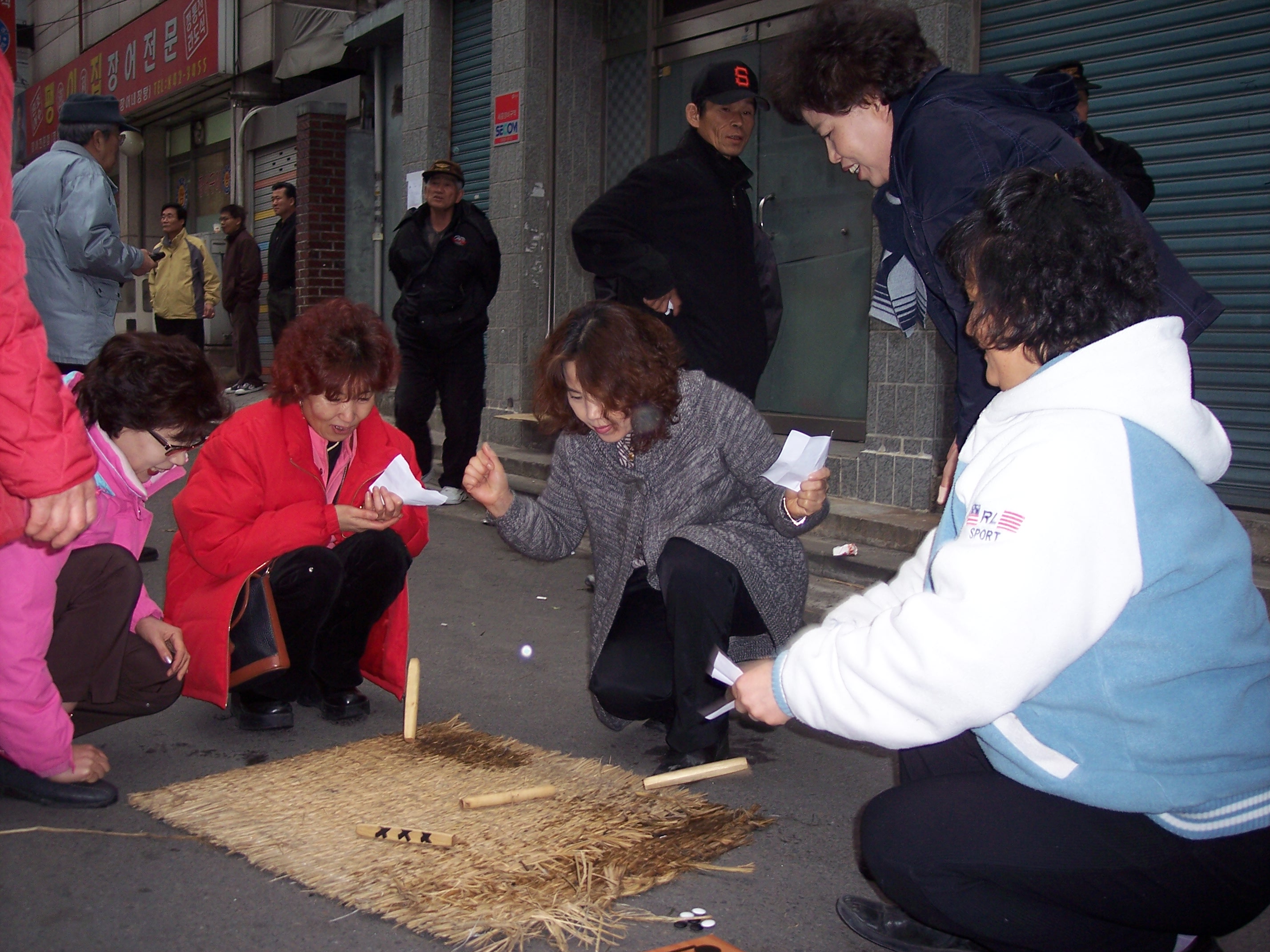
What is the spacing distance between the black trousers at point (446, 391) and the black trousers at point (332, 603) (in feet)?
11.7

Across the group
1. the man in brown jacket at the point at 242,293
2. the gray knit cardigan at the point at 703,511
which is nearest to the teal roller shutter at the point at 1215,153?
the gray knit cardigan at the point at 703,511

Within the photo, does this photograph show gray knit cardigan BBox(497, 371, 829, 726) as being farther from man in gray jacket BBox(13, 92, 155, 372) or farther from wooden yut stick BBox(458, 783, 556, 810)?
man in gray jacket BBox(13, 92, 155, 372)

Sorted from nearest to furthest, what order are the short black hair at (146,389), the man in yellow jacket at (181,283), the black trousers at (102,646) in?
the black trousers at (102,646) < the short black hair at (146,389) < the man in yellow jacket at (181,283)

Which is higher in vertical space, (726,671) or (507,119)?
(507,119)

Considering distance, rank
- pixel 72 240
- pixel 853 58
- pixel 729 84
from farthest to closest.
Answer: pixel 72 240, pixel 729 84, pixel 853 58

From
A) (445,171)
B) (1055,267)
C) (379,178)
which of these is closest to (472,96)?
(379,178)

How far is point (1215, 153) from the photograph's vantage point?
17.4 feet

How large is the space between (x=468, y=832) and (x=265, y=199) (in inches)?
550

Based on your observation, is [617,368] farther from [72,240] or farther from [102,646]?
[72,240]

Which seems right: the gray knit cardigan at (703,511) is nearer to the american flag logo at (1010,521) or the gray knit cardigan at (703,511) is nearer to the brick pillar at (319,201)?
the american flag logo at (1010,521)

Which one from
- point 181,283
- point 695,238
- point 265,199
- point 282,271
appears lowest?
point 695,238

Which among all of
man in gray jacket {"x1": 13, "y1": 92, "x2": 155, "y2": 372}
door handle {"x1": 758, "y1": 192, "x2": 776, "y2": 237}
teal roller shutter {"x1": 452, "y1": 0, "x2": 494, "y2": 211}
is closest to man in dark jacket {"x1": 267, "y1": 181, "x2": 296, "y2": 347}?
teal roller shutter {"x1": 452, "y1": 0, "x2": 494, "y2": 211}

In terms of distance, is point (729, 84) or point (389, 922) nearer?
point (389, 922)

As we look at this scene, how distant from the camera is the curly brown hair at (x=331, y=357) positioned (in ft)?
10.8
